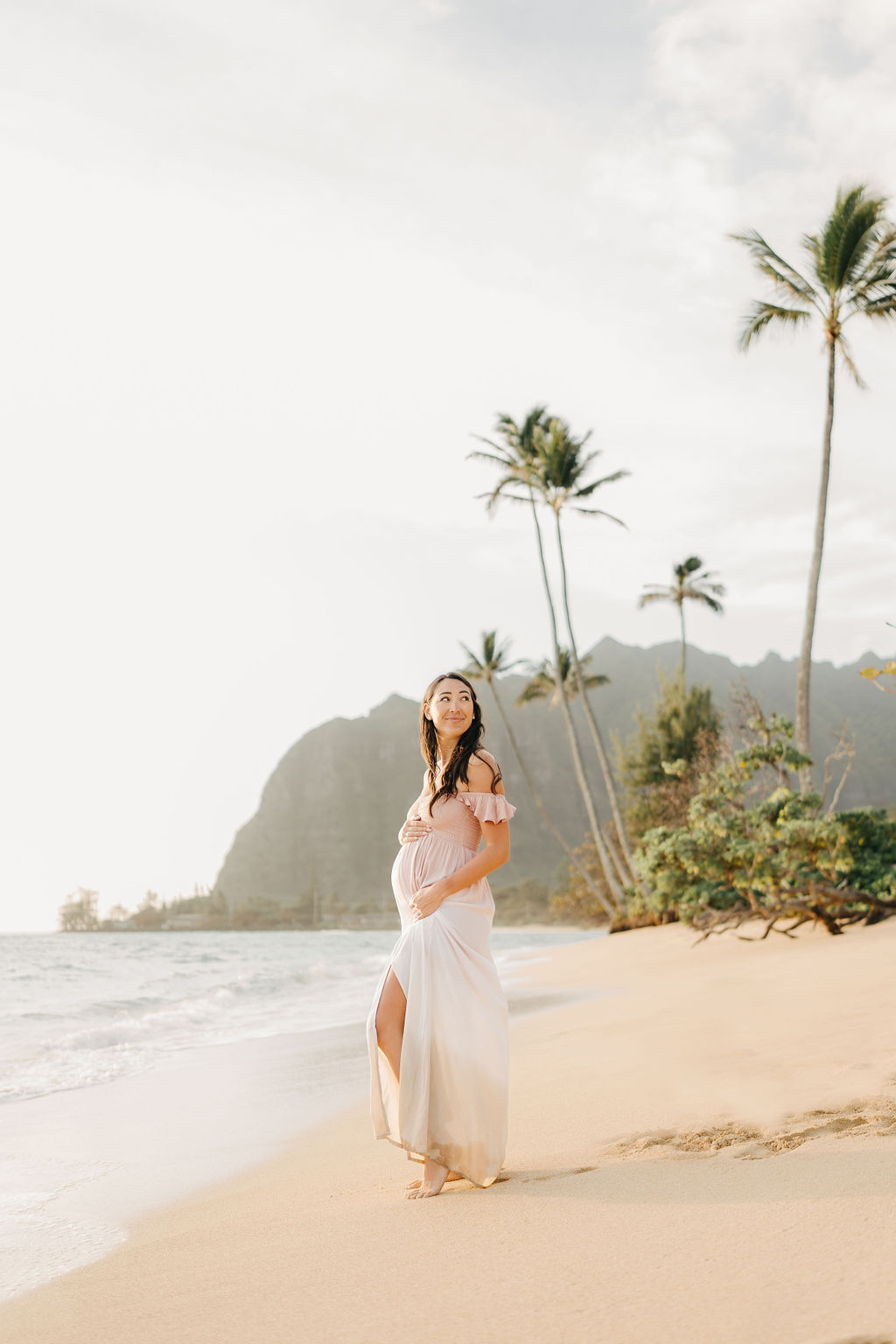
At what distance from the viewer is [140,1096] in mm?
6039

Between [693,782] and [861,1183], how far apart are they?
28242 mm

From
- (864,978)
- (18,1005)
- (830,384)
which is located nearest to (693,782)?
(830,384)

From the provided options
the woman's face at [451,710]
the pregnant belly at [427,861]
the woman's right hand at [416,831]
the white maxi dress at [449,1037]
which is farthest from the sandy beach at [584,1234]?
the woman's face at [451,710]

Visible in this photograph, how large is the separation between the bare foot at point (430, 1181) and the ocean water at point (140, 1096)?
0.96m

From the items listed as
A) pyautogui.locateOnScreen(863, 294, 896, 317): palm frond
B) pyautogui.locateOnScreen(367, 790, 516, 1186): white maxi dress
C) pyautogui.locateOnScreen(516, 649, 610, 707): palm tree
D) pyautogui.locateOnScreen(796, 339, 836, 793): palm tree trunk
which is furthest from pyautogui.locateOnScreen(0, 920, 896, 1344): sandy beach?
pyautogui.locateOnScreen(516, 649, 610, 707): palm tree

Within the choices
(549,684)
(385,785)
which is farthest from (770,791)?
(385,785)

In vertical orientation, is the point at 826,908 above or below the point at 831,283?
below

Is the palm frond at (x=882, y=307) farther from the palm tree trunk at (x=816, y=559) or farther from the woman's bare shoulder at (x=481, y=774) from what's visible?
the woman's bare shoulder at (x=481, y=774)

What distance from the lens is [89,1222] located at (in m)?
3.30

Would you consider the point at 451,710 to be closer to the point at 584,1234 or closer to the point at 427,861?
the point at 427,861

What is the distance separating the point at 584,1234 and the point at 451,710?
1762 mm

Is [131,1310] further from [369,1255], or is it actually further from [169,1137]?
[169,1137]

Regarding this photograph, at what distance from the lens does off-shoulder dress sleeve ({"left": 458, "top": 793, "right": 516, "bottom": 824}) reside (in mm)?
3359

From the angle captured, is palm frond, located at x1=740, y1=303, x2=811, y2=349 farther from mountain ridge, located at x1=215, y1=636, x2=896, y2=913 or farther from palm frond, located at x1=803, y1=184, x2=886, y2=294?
mountain ridge, located at x1=215, y1=636, x2=896, y2=913
